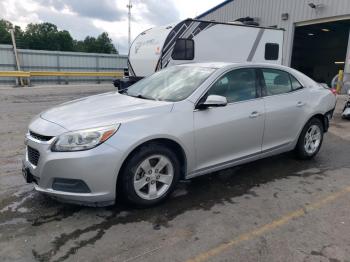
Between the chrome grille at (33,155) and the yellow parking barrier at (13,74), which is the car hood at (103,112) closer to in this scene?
the chrome grille at (33,155)

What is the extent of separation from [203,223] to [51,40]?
78288 millimetres

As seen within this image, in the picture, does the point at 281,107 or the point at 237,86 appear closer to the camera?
the point at 237,86

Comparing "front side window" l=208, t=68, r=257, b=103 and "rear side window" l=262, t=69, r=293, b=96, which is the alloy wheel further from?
"rear side window" l=262, t=69, r=293, b=96

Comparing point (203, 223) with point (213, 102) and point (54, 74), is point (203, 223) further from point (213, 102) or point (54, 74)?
point (54, 74)

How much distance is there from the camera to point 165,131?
11.6 ft

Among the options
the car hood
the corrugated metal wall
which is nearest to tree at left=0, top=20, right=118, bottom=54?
the corrugated metal wall

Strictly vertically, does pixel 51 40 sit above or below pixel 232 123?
above

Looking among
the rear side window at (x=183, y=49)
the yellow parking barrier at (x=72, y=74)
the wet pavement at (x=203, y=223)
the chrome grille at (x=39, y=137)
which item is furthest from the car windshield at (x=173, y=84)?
the yellow parking barrier at (x=72, y=74)

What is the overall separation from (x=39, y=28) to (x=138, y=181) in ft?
299

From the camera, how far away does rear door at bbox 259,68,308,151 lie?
15.0 feet

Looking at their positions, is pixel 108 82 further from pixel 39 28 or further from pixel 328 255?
pixel 39 28

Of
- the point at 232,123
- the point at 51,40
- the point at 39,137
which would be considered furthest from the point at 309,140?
the point at 51,40

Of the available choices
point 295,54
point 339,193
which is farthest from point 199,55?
point 295,54

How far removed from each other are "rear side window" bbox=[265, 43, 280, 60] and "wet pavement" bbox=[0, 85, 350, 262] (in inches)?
303
